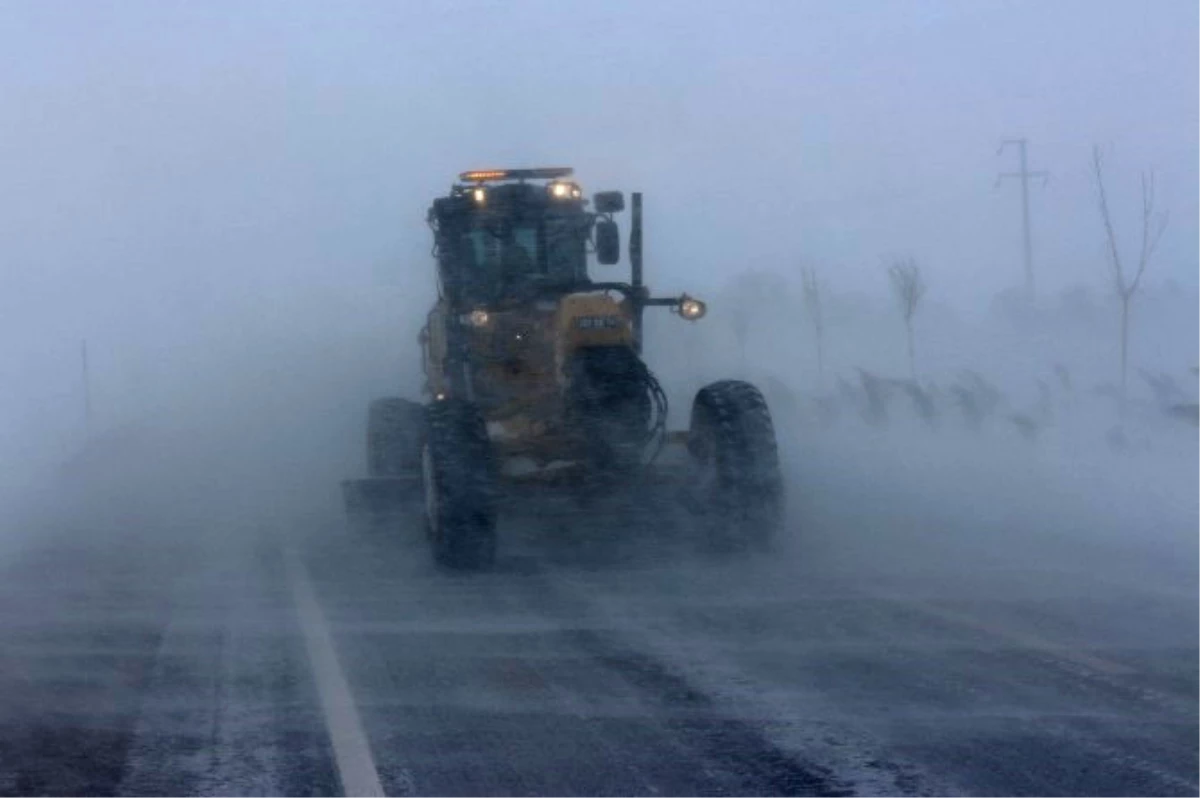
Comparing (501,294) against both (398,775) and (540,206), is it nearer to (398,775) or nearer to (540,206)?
(540,206)

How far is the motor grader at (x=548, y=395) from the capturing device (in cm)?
1571

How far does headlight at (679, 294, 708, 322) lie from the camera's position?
16.7 metres

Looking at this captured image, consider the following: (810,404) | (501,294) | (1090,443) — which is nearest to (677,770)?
(501,294)

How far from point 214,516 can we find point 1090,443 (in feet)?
44.1

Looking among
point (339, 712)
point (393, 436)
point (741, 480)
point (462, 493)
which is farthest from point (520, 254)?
point (339, 712)

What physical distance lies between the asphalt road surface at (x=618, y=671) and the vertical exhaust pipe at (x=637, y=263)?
1.96 metres

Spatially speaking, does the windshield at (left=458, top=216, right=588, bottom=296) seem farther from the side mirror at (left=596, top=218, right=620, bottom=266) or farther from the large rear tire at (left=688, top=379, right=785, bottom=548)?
the large rear tire at (left=688, top=379, right=785, bottom=548)

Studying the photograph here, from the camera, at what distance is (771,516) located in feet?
52.5

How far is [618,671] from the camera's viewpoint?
1034 cm

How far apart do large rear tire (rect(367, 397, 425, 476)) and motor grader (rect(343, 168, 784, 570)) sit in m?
2.10

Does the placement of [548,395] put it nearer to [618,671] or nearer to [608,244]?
[608,244]

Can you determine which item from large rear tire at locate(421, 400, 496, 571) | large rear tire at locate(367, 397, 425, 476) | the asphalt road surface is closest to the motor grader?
large rear tire at locate(421, 400, 496, 571)

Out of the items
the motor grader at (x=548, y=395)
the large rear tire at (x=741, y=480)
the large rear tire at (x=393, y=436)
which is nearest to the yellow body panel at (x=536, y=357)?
the motor grader at (x=548, y=395)

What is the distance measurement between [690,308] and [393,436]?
576cm
